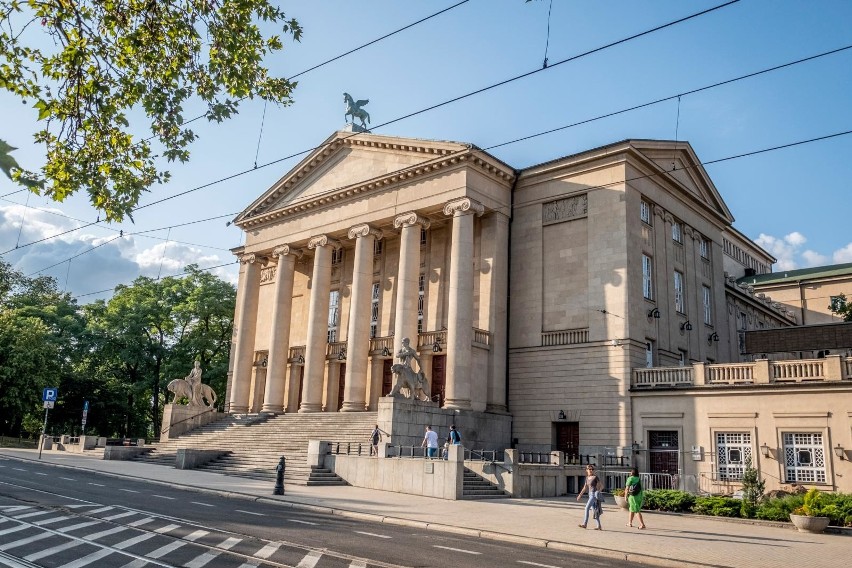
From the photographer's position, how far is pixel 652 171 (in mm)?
37969

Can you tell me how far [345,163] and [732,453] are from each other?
2781 cm

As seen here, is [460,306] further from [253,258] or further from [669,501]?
[253,258]

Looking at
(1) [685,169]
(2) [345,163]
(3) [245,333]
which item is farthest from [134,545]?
(1) [685,169]

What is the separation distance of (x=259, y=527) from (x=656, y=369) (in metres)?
22.5

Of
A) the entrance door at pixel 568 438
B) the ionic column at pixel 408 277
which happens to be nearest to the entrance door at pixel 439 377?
the ionic column at pixel 408 277

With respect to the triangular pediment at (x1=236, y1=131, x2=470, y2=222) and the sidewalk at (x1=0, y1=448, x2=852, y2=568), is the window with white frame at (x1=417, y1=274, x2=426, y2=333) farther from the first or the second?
the sidewalk at (x1=0, y1=448, x2=852, y2=568)

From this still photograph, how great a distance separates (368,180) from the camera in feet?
135

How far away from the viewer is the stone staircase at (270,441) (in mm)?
30906

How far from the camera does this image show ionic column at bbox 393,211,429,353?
123ft

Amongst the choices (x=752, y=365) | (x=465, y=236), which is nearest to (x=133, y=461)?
(x=465, y=236)

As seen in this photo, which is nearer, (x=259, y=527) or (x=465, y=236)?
(x=259, y=527)

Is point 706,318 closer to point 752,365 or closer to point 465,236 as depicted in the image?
point 752,365

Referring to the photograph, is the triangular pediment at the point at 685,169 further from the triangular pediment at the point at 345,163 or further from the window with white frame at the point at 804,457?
the window with white frame at the point at 804,457

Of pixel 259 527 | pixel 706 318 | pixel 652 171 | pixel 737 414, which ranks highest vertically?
pixel 652 171
